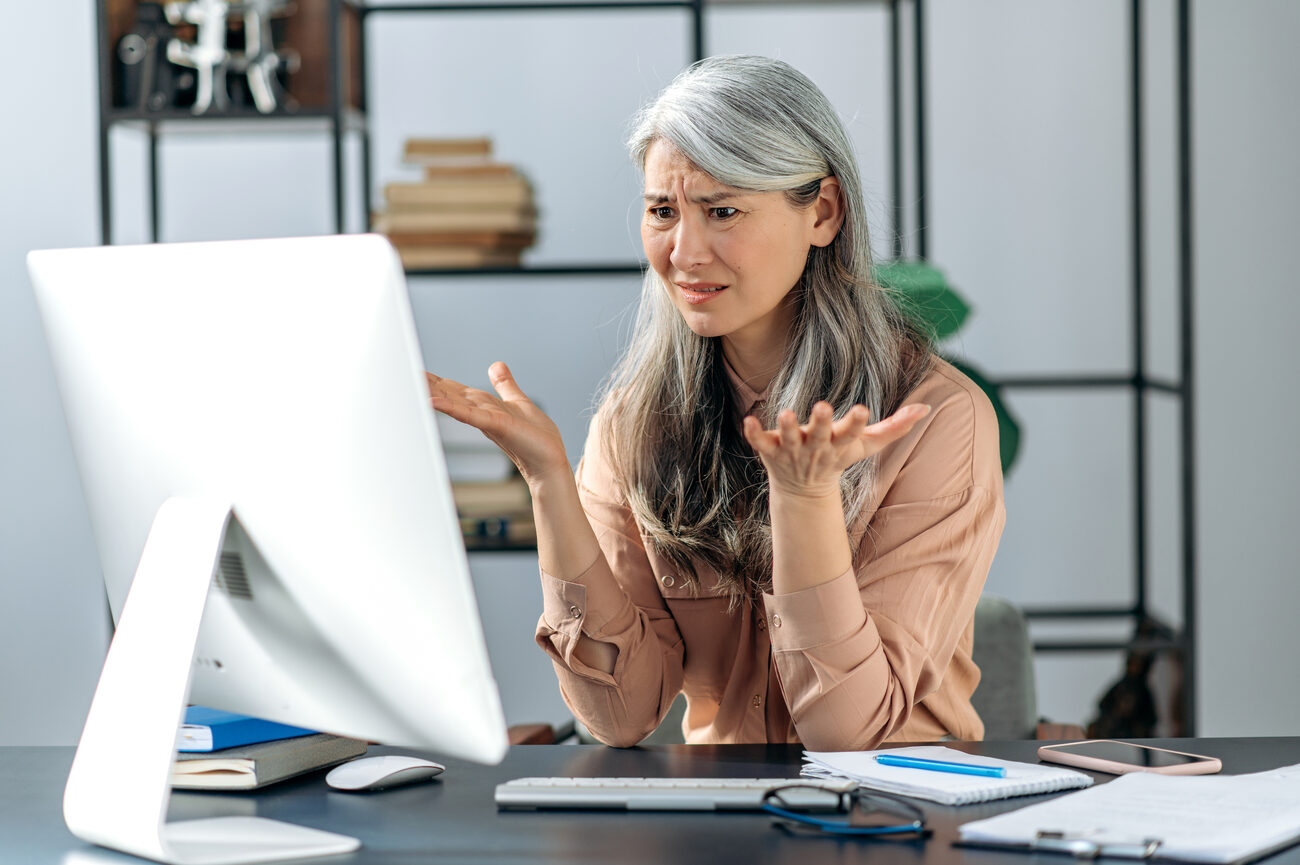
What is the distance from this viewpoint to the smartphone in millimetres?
1096

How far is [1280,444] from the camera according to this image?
3154 mm

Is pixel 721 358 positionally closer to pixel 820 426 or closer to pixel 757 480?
pixel 757 480

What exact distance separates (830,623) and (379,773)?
431 millimetres

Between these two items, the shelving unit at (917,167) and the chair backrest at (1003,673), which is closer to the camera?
the chair backrest at (1003,673)

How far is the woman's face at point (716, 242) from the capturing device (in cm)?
136

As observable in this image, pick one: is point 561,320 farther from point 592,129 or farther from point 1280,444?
point 1280,444

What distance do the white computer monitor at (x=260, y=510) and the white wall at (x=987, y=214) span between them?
2.14 metres

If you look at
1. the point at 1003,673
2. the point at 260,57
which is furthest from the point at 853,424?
the point at 260,57

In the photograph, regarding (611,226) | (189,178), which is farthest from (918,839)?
(189,178)

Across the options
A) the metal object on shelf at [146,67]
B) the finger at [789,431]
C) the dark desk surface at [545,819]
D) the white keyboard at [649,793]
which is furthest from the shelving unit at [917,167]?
the white keyboard at [649,793]

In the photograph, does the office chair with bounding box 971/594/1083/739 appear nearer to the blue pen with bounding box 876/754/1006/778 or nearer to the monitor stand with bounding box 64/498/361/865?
the blue pen with bounding box 876/754/1006/778

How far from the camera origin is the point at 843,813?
Result: 38.4 inches

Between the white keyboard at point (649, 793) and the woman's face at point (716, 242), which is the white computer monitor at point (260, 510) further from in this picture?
the woman's face at point (716, 242)

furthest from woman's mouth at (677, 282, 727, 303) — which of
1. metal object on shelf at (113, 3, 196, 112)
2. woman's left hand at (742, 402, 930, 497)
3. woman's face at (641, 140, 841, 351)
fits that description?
metal object on shelf at (113, 3, 196, 112)
